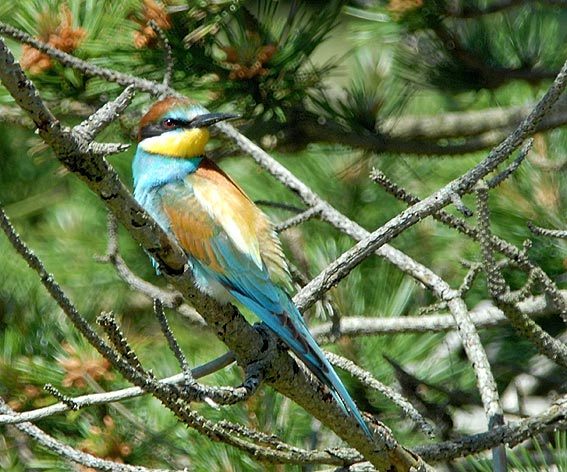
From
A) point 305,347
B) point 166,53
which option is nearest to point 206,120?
point 166,53

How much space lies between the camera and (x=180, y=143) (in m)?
2.72

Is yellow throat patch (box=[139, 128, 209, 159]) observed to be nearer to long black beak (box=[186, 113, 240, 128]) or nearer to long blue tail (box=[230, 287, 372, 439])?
long black beak (box=[186, 113, 240, 128])

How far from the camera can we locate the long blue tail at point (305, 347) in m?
1.97

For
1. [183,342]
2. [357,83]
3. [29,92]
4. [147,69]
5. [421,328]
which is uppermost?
[29,92]

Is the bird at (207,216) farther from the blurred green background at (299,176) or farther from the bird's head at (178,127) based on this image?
the blurred green background at (299,176)

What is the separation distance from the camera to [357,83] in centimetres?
337

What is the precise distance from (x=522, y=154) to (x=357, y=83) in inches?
60.7

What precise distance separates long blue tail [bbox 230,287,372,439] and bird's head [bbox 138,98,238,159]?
2.07 ft

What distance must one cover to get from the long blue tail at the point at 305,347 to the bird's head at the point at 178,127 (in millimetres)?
631

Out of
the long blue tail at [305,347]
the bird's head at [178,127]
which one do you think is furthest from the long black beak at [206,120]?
the long blue tail at [305,347]

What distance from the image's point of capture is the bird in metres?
2.37

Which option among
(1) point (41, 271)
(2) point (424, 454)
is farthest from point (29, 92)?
(2) point (424, 454)

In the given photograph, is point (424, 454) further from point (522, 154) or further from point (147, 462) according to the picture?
point (147, 462)

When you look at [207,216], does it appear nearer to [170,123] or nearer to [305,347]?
[170,123]
